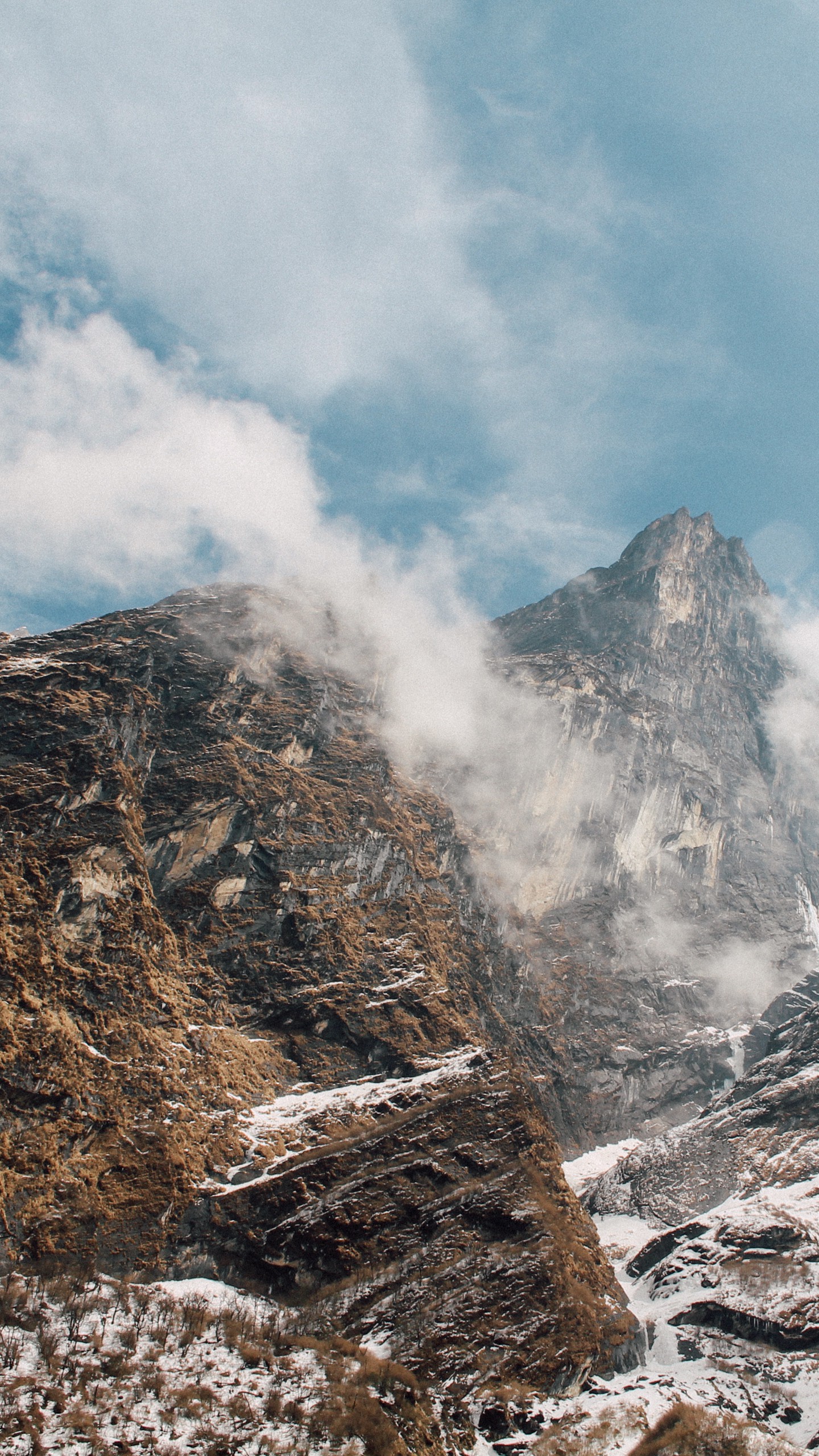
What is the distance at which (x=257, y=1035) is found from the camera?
10281 cm

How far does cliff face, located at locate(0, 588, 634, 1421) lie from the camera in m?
72.3

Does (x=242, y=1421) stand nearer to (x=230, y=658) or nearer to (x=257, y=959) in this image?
(x=257, y=959)

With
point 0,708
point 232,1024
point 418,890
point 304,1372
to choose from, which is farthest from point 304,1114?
point 0,708

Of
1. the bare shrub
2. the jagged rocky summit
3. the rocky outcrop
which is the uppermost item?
Result: the jagged rocky summit

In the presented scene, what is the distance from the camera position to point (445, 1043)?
11094 cm

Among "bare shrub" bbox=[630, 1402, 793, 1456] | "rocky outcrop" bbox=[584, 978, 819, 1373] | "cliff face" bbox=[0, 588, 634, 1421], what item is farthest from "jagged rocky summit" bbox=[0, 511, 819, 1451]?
"bare shrub" bbox=[630, 1402, 793, 1456]

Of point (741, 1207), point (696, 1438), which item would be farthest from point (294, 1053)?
point (741, 1207)

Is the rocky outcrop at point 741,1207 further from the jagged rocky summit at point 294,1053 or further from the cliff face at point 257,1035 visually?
the cliff face at point 257,1035

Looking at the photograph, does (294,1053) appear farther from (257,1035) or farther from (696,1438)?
(696,1438)

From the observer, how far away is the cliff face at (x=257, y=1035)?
72312 millimetres

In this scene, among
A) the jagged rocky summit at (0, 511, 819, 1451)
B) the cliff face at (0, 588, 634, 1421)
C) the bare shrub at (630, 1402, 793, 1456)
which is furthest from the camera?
the cliff face at (0, 588, 634, 1421)

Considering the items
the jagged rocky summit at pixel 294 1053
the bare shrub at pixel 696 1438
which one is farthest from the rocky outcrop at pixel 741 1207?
the bare shrub at pixel 696 1438

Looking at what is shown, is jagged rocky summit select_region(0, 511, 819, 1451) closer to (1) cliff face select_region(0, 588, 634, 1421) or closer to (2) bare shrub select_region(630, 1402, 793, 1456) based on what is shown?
(1) cliff face select_region(0, 588, 634, 1421)

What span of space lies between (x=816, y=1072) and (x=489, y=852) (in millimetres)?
70890
